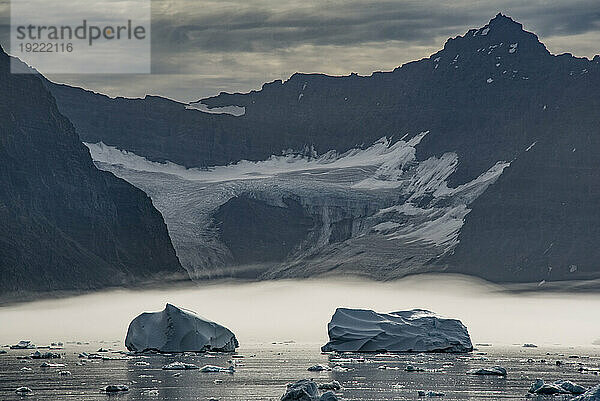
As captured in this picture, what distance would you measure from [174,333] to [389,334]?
53.9 feet

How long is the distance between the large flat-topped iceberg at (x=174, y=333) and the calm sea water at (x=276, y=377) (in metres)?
2.06

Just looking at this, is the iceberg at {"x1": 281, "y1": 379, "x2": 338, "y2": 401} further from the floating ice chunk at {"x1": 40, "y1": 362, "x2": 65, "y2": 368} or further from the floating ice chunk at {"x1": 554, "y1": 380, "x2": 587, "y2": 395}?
the floating ice chunk at {"x1": 40, "y1": 362, "x2": 65, "y2": 368}

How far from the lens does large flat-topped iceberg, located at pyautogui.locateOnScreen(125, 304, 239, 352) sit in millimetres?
92000

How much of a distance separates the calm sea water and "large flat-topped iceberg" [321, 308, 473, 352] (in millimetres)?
3356

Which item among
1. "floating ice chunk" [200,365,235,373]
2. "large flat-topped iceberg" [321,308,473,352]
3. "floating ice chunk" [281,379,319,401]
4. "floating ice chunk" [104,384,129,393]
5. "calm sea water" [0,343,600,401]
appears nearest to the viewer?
"floating ice chunk" [281,379,319,401]

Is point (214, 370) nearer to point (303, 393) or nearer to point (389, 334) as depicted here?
point (303, 393)

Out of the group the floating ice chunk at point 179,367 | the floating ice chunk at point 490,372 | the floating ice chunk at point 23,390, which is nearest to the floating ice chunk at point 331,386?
the floating ice chunk at point 490,372

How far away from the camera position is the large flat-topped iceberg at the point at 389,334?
323ft

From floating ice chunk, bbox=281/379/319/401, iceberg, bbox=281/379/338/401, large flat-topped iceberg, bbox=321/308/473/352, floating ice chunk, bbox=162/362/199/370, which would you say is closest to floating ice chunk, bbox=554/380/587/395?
iceberg, bbox=281/379/338/401

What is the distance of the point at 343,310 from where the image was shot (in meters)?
98.9

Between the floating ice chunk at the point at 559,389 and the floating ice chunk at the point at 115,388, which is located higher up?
the floating ice chunk at the point at 115,388

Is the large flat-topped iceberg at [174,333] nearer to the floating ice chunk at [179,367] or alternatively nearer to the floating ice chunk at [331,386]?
the floating ice chunk at [179,367]

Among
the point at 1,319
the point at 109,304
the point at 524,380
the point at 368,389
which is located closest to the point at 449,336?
the point at 524,380

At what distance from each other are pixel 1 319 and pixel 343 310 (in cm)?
7530
